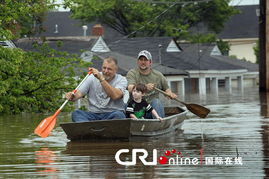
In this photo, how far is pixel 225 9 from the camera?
81.5 meters

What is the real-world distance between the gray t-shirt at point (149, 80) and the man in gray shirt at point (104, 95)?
3.52 ft

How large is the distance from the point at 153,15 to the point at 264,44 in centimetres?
3967

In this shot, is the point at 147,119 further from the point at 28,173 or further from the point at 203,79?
the point at 203,79

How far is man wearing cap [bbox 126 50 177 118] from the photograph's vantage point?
16.0m

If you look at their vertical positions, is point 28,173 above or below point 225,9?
below

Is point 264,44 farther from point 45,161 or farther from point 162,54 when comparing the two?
point 162,54

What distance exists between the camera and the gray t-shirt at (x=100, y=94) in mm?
14773

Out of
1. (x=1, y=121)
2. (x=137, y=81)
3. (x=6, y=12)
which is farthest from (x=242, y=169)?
(x=6, y=12)

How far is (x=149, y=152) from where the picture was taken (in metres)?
12.7

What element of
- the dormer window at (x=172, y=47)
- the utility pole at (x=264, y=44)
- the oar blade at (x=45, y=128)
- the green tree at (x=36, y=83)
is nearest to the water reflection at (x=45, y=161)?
the oar blade at (x=45, y=128)

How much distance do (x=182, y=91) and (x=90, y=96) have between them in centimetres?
6230

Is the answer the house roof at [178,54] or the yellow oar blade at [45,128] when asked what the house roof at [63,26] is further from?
the yellow oar blade at [45,128]

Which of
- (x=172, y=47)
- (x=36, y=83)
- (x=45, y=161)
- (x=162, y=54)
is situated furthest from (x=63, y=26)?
(x=45, y=161)

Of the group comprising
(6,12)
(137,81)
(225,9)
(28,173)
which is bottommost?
(28,173)
